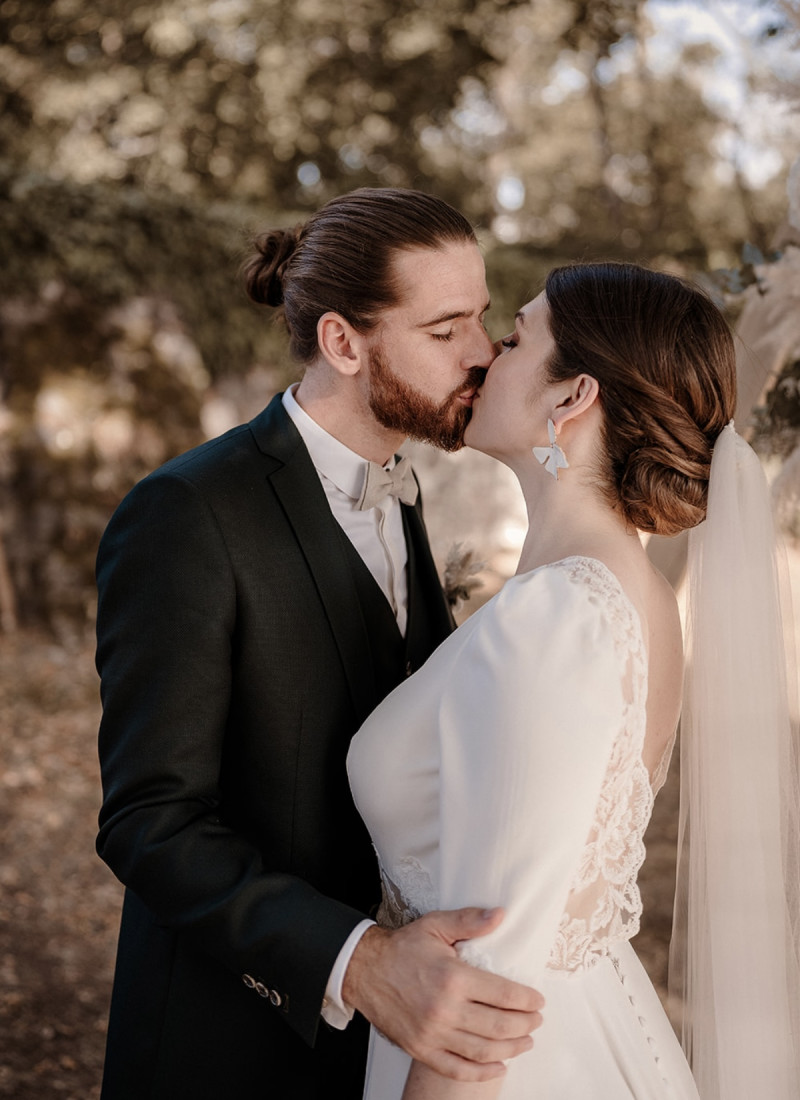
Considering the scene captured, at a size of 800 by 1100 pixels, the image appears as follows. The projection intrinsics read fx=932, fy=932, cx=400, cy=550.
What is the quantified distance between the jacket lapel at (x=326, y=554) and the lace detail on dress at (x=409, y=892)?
347mm

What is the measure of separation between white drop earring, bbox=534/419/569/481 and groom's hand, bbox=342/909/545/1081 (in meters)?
0.85

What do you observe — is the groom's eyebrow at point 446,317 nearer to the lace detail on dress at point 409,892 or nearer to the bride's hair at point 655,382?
the bride's hair at point 655,382

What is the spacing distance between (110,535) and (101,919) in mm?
3653

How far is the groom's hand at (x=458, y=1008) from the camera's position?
146 cm

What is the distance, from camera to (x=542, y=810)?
4.75 ft

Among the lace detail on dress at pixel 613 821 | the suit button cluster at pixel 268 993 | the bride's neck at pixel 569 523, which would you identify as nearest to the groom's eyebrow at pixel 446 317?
the bride's neck at pixel 569 523

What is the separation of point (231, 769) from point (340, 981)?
0.51 meters

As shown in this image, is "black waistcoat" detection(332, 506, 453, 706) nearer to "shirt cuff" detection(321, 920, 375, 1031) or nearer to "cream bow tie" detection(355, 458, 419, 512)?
"cream bow tie" detection(355, 458, 419, 512)

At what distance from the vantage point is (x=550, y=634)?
4.97 ft

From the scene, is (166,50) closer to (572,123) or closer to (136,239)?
(136,239)

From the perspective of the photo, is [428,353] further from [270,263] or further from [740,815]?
[740,815]

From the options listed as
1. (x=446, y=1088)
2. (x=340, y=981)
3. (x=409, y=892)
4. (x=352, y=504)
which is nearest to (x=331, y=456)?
(x=352, y=504)

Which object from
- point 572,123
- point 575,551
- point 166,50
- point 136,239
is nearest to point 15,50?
point 166,50

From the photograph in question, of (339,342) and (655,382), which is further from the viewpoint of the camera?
(339,342)
